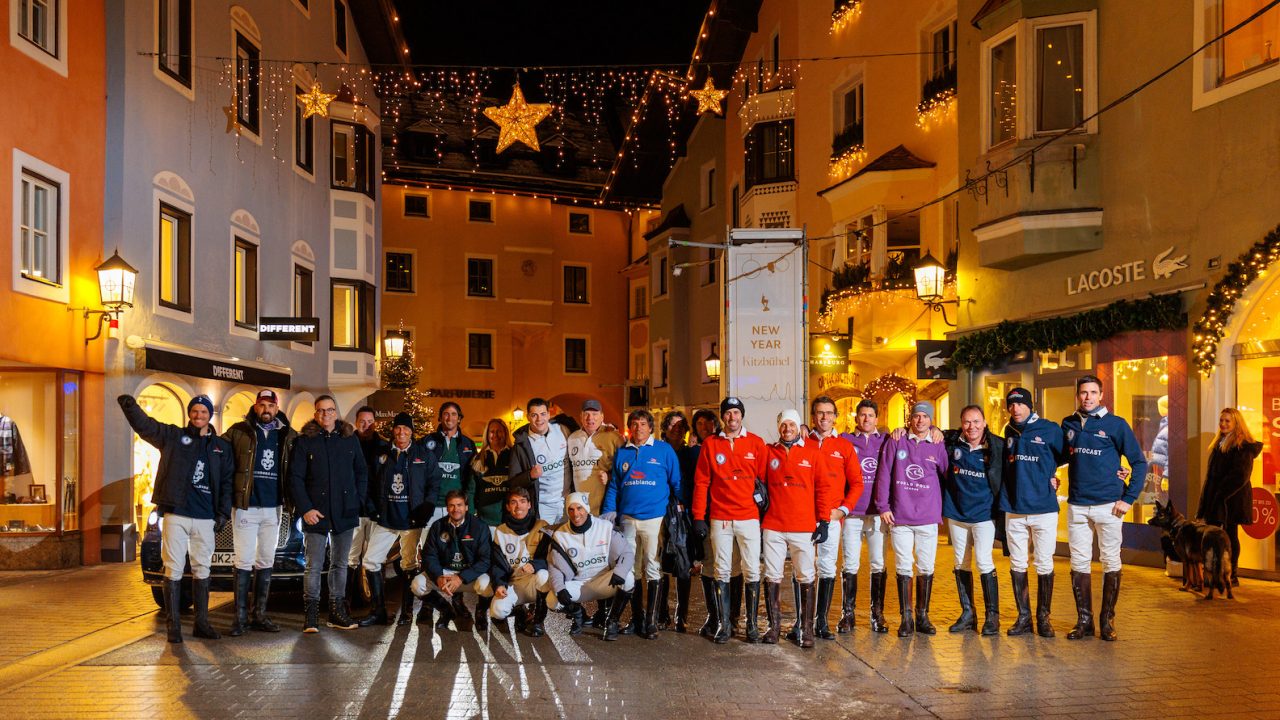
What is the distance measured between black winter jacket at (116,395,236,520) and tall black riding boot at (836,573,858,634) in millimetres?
5500

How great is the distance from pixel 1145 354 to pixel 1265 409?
76.6 inches

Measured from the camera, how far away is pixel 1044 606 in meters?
10.3

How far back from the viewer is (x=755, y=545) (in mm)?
10328

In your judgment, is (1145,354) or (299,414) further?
(299,414)

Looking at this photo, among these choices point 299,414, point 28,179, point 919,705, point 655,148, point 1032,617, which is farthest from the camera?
point 655,148

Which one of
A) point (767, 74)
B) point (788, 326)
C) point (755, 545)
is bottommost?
point (755, 545)

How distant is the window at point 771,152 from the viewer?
97.0ft

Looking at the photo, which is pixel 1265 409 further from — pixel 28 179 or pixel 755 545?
pixel 28 179

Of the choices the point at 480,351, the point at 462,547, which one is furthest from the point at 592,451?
the point at 480,351

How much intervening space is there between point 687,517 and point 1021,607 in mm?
3026

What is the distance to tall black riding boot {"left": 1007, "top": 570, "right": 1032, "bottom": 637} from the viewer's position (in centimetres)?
1037

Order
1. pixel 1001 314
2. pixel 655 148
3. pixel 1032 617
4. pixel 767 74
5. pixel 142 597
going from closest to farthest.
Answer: pixel 1032 617, pixel 142 597, pixel 1001 314, pixel 767 74, pixel 655 148

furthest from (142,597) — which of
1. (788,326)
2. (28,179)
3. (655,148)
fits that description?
(655,148)

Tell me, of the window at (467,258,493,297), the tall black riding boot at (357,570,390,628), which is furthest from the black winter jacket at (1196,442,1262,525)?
the window at (467,258,493,297)
